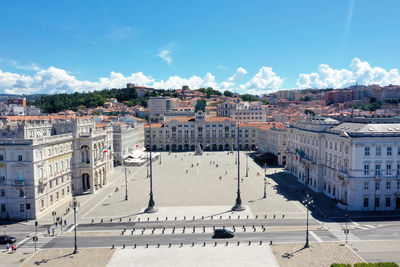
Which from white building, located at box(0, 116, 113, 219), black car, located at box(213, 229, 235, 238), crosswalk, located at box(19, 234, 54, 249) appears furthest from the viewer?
white building, located at box(0, 116, 113, 219)

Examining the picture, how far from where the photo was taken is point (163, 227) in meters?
44.7

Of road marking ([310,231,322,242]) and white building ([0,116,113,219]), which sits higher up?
white building ([0,116,113,219])

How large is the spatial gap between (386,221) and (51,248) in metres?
46.1

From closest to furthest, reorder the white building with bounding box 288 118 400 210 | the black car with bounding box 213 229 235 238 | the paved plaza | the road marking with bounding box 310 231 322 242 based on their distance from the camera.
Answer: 1. the road marking with bounding box 310 231 322 242
2. the black car with bounding box 213 229 235 238
3. the white building with bounding box 288 118 400 210
4. the paved plaza

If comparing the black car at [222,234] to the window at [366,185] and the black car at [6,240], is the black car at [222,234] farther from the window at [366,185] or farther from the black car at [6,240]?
the window at [366,185]

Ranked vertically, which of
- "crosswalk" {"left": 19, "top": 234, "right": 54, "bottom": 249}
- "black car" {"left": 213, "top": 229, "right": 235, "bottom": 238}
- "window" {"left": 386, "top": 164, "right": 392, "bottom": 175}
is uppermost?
"window" {"left": 386, "top": 164, "right": 392, "bottom": 175}

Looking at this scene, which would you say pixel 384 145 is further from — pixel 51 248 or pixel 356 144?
pixel 51 248

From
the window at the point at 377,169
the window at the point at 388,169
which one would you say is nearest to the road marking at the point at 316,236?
the window at the point at 377,169

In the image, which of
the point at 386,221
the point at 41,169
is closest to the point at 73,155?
the point at 41,169

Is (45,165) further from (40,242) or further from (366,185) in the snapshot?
(366,185)

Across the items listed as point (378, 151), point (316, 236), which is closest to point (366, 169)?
point (378, 151)

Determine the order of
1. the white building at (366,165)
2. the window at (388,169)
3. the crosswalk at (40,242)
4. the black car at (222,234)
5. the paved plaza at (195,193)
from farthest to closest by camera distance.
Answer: the paved plaza at (195,193)
the window at (388,169)
the white building at (366,165)
the black car at (222,234)
the crosswalk at (40,242)

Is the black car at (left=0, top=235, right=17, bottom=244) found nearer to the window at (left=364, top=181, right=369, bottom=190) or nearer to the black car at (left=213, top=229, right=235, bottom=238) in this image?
the black car at (left=213, top=229, right=235, bottom=238)

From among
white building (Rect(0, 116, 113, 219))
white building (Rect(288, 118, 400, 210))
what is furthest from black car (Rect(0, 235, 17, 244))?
white building (Rect(288, 118, 400, 210))
